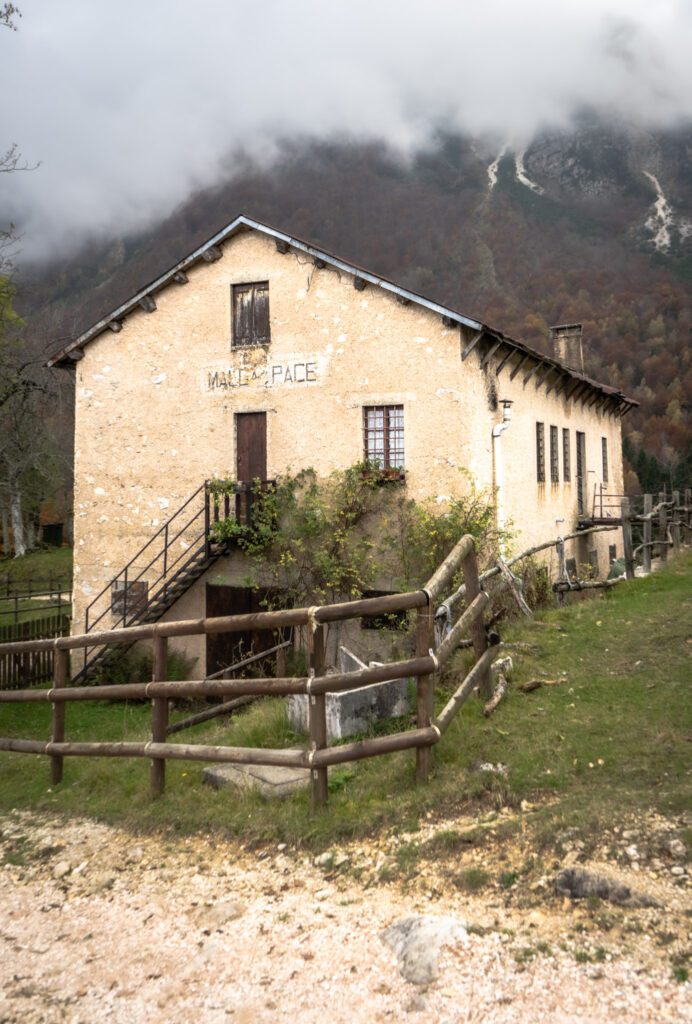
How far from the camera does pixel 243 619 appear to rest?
5609mm

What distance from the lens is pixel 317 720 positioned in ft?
17.0

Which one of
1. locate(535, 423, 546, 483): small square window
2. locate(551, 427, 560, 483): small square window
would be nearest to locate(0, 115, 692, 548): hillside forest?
locate(551, 427, 560, 483): small square window

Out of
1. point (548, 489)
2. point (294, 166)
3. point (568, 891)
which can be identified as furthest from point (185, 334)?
point (294, 166)

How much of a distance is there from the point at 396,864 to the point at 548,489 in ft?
49.7

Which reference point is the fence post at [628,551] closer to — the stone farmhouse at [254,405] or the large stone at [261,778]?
the stone farmhouse at [254,405]

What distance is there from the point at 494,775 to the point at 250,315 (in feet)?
40.7

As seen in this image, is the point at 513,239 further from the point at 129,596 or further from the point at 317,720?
the point at 317,720

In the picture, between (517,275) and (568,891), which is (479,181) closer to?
(517,275)

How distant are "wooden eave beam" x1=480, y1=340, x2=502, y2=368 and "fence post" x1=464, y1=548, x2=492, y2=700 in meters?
8.58

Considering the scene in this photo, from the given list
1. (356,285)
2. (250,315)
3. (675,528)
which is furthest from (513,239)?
(356,285)

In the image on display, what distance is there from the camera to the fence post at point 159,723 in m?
6.07

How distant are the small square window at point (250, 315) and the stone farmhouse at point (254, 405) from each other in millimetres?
29

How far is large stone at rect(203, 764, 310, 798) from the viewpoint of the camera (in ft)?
18.6

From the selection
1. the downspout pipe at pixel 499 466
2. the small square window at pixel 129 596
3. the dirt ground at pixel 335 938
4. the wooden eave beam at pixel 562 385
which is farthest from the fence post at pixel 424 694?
the wooden eave beam at pixel 562 385
